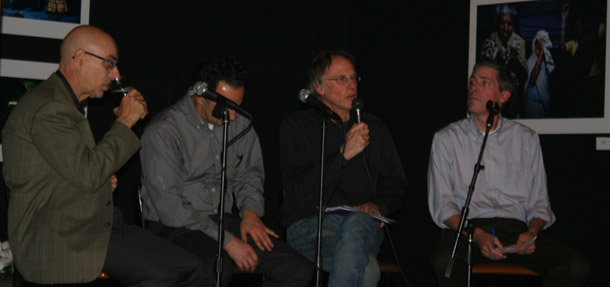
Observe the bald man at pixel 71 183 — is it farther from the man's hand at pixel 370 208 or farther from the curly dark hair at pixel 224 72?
the man's hand at pixel 370 208

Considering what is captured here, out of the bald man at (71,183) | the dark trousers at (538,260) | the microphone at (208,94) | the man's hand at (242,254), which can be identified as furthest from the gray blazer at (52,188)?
the dark trousers at (538,260)

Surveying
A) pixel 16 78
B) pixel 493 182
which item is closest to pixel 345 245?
pixel 493 182

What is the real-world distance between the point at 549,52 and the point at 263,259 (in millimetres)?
2509

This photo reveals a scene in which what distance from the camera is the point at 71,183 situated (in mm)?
2834

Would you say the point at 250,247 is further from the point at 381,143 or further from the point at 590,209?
the point at 590,209

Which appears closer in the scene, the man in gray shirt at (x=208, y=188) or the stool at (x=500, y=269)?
the man in gray shirt at (x=208, y=188)

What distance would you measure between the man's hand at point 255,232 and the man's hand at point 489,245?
1.18 metres

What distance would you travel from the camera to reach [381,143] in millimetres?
3996

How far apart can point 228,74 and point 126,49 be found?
1.23m

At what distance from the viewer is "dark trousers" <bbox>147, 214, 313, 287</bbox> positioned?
3.32 m

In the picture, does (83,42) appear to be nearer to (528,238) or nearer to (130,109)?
(130,109)

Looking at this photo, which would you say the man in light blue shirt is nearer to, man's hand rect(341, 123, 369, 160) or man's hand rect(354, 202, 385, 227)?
man's hand rect(354, 202, 385, 227)

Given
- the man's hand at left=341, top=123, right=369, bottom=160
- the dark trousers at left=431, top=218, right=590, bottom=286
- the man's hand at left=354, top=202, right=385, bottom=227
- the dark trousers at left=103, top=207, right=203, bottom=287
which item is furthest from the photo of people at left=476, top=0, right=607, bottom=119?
the dark trousers at left=103, top=207, right=203, bottom=287

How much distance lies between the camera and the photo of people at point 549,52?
436cm
